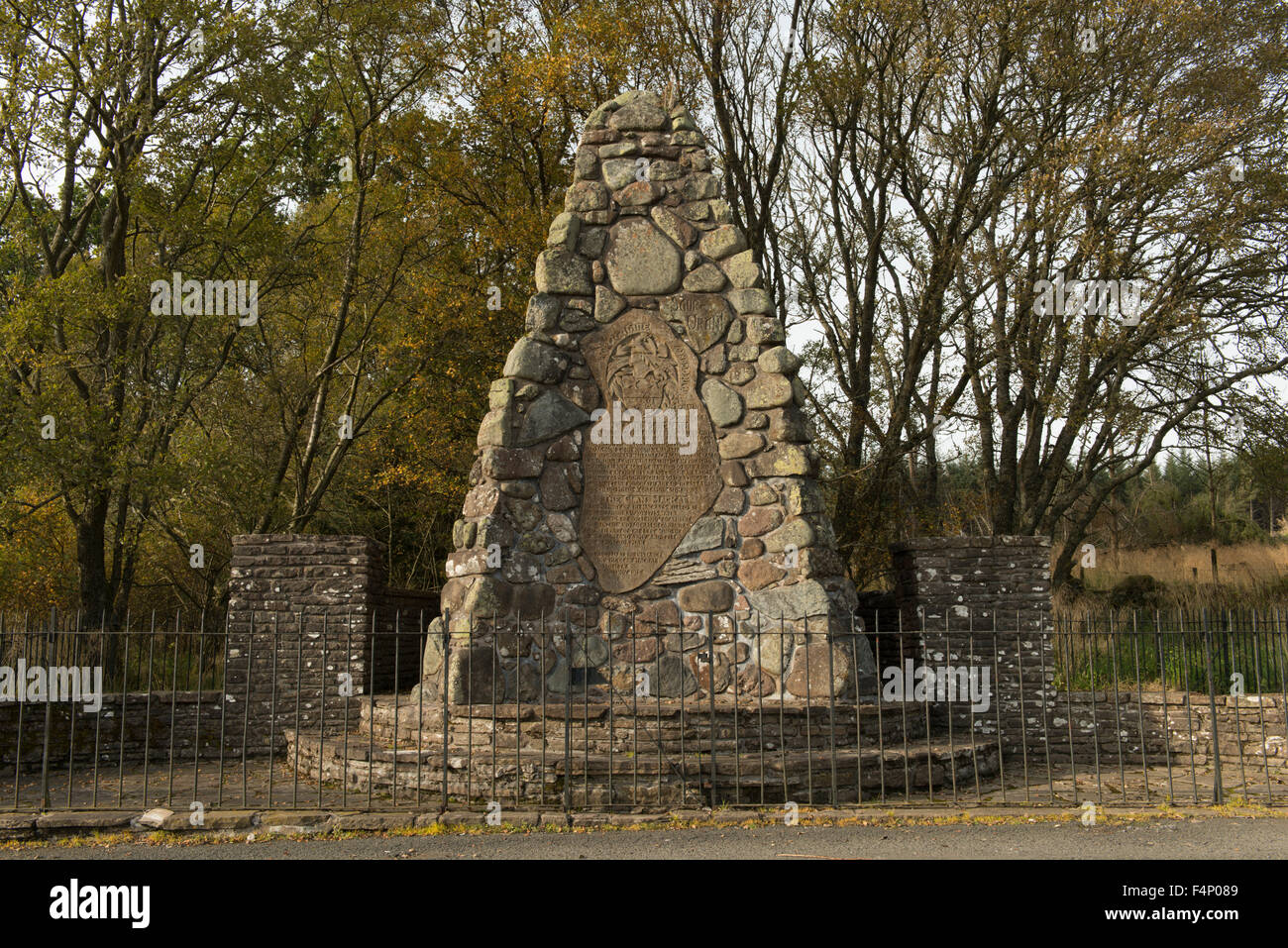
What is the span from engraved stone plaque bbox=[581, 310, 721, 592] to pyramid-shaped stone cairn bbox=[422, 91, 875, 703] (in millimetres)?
17

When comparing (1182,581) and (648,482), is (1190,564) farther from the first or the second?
(648,482)

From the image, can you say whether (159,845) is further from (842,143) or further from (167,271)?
(842,143)

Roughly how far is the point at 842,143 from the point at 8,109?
11.7 meters

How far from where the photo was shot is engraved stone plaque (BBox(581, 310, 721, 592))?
910 centimetres

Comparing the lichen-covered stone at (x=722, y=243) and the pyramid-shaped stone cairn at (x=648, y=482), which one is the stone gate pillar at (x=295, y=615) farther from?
the lichen-covered stone at (x=722, y=243)

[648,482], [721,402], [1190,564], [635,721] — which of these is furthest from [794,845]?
[1190,564]

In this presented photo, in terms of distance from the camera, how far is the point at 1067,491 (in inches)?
631

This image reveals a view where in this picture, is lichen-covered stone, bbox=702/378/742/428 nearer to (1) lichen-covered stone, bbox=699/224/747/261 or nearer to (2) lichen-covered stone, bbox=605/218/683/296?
(2) lichen-covered stone, bbox=605/218/683/296

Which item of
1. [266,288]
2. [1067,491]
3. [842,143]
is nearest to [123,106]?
[266,288]

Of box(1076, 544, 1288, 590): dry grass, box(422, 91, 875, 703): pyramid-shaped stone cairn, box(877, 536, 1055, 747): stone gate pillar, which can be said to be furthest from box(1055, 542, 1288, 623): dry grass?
box(422, 91, 875, 703): pyramid-shaped stone cairn

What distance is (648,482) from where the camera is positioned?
920cm

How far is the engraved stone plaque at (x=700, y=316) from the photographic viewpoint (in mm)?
9516

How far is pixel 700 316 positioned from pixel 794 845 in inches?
196

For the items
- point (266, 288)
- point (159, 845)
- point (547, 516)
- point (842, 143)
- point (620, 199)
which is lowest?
point (159, 845)
